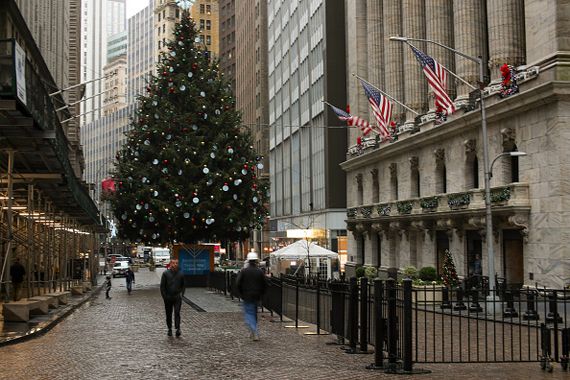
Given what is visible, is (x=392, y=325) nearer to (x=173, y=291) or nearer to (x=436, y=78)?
(x=173, y=291)

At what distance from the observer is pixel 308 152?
7694 centimetres

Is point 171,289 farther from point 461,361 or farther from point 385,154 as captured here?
point 385,154

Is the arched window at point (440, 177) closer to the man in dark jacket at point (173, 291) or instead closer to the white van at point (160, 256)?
the man in dark jacket at point (173, 291)

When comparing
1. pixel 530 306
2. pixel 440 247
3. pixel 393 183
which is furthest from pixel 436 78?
pixel 393 183

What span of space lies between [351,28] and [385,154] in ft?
47.0

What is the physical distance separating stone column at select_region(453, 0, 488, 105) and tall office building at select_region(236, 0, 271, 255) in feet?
204

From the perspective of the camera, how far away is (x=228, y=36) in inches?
5615

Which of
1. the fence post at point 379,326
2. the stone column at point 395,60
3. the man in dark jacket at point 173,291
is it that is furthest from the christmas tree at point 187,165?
the fence post at point 379,326

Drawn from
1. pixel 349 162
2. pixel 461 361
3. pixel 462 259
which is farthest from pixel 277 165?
pixel 461 361

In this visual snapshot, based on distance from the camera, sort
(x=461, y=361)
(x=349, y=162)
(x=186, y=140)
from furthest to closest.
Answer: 1. (x=349, y=162)
2. (x=186, y=140)
3. (x=461, y=361)

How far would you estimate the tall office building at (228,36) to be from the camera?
5502 inches

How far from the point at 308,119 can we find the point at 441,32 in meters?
31.3

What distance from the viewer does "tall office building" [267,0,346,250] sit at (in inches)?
2712

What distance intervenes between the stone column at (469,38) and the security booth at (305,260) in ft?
37.6
